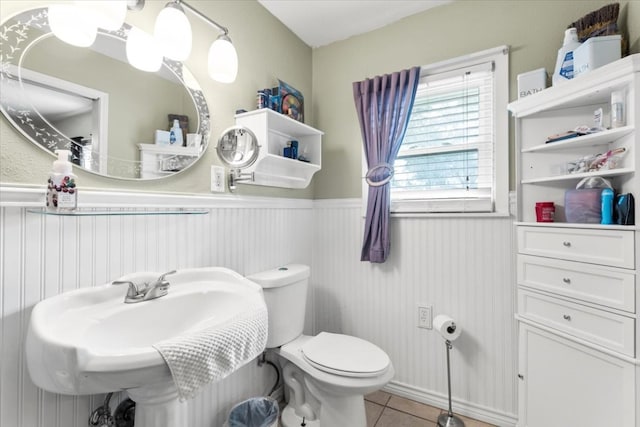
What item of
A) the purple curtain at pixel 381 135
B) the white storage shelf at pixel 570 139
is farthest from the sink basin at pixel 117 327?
the white storage shelf at pixel 570 139

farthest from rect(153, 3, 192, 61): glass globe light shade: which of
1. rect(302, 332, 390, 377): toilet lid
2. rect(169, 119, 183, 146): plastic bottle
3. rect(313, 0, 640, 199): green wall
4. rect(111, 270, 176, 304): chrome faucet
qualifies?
rect(302, 332, 390, 377): toilet lid

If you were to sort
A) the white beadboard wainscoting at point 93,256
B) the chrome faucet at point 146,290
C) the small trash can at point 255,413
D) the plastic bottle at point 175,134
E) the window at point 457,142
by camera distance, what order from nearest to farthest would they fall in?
the white beadboard wainscoting at point 93,256 → the chrome faucet at point 146,290 → the plastic bottle at point 175,134 → the small trash can at point 255,413 → the window at point 457,142

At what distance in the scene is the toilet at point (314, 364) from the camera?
1315mm

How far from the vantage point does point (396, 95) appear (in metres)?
1.83

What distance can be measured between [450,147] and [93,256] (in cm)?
179

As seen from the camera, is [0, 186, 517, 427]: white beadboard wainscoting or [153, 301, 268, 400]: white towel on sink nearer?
[153, 301, 268, 400]: white towel on sink

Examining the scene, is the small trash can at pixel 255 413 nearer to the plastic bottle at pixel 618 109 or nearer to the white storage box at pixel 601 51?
the plastic bottle at pixel 618 109

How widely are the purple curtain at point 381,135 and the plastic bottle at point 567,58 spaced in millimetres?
688

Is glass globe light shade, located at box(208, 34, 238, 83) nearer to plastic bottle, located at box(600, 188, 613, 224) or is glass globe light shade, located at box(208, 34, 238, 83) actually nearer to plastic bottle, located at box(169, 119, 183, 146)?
plastic bottle, located at box(169, 119, 183, 146)

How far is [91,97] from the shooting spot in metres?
1.01

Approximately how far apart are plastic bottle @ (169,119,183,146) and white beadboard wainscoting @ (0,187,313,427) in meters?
0.24

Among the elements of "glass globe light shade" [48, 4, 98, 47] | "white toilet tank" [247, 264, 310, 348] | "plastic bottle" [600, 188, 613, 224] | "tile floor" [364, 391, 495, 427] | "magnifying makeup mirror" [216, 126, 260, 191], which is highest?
"glass globe light shade" [48, 4, 98, 47]

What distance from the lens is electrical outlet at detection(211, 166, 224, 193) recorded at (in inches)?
55.9

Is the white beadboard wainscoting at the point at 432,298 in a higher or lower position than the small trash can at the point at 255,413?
higher
